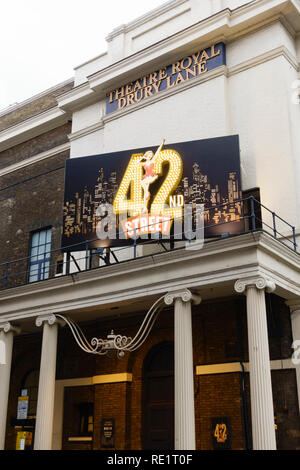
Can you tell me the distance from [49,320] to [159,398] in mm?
4031

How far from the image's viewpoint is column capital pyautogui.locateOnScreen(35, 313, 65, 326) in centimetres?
1545

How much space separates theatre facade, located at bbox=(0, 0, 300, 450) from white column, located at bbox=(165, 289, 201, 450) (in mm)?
34

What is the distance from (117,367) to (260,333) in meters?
6.70

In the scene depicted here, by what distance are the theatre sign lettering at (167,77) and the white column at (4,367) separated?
350 inches

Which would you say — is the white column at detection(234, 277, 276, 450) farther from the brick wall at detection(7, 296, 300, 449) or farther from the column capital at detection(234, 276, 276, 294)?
the brick wall at detection(7, 296, 300, 449)

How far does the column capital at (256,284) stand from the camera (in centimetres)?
1201

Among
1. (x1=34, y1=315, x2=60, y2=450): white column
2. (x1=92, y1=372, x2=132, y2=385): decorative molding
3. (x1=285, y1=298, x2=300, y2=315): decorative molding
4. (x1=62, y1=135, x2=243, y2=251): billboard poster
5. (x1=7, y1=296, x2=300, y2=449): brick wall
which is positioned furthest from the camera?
(x1=92, y1=372, x2=132, y2=385): decorative molding

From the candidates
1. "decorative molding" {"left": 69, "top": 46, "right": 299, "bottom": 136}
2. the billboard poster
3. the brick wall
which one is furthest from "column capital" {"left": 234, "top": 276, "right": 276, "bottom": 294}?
"decorative molding" {"left": 69, "top": 46, "right": 299, "bottom": 136}

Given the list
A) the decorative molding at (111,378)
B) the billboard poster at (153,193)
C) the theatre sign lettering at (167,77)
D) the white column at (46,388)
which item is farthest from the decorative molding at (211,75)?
the decorative molding at (111,378)

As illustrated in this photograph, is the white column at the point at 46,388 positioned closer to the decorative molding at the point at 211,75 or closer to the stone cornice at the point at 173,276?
the stone cornice at the point at 173,276

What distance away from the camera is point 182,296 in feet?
42.9

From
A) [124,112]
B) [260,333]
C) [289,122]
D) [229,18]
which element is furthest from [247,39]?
[260,333]

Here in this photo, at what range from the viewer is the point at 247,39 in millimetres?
17641
